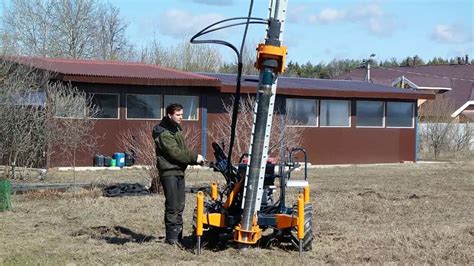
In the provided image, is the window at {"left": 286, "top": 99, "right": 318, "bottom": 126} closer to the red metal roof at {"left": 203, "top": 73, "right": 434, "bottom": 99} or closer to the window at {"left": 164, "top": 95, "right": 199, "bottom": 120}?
the red metal roof at {"left": 203, "top": 73, "right": 434, "bottom": 99}

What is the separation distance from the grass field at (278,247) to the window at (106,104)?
9309 millimetres

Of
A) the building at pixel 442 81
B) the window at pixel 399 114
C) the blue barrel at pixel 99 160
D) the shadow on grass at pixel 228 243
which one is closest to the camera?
the shadow on grass at pixel 228 243

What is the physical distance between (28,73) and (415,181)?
36.6 feet

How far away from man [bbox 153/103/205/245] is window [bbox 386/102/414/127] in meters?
23.6

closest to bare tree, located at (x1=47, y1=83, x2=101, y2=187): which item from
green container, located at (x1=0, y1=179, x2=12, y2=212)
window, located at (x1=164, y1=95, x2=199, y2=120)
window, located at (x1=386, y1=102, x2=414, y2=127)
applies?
window, located at (x1=164, y1=95, x2=199, y2=120)

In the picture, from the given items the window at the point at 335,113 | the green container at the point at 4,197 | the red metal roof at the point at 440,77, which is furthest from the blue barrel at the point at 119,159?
the red metal roof at the point at 440,77

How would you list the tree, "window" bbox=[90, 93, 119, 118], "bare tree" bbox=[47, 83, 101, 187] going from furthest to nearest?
"window" bbox=[90, 93, 119, 118]
"bare tree" bbox=[47, 83, 101, 187]
the tree

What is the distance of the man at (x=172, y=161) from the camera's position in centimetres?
955

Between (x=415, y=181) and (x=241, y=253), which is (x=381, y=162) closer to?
(x=415, y=181)

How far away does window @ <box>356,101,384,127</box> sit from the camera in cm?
3133

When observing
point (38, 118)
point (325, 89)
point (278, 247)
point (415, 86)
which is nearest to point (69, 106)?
point (38, 118)

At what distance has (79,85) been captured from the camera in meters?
24.6

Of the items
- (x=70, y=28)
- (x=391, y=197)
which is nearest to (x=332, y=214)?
(x=391, y=197)

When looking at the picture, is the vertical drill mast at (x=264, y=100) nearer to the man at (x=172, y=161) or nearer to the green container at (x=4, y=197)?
the man at (x=172, y=161)
